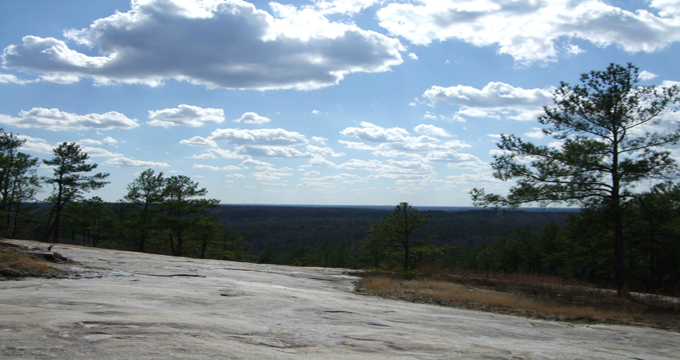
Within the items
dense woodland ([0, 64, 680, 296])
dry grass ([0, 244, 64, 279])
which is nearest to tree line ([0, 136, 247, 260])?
dense woodland ([0, 64, 680, 296])

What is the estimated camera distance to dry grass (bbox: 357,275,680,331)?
429 inches

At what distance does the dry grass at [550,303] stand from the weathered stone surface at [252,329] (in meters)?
1.28

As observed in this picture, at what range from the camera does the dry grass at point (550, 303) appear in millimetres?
10906

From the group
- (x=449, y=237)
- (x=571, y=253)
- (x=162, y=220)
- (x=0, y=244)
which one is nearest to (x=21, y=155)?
(x=162, y=220)

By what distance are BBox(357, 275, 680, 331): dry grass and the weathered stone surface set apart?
1.28 meters

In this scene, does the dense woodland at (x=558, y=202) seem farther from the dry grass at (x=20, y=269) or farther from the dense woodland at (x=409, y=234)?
the dry grass at (x=20, y=269)

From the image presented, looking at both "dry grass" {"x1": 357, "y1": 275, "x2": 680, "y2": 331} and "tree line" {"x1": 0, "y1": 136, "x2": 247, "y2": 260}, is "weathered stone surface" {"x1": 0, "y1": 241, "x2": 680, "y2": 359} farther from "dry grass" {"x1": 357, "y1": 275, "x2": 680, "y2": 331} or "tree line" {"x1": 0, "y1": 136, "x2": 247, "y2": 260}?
"tree line" {"x1": 0, "y1": 136, "x2": 247, "y2": 260}

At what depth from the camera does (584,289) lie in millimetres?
17438

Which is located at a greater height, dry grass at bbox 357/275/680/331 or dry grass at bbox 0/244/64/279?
dry grass at bbox 0/244/64/279

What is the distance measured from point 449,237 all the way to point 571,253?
10744 cm

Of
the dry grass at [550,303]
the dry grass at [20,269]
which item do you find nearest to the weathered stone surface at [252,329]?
the dry grass at [20,269]

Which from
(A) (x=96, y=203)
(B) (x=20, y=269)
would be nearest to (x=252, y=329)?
(B) (x=20, y=269)

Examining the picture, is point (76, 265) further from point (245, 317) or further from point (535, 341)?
point (535, 341)

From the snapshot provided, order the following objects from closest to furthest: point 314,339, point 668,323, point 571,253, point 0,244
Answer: point 314,339 < point 668,323 < point 0,244 < point 571,253
